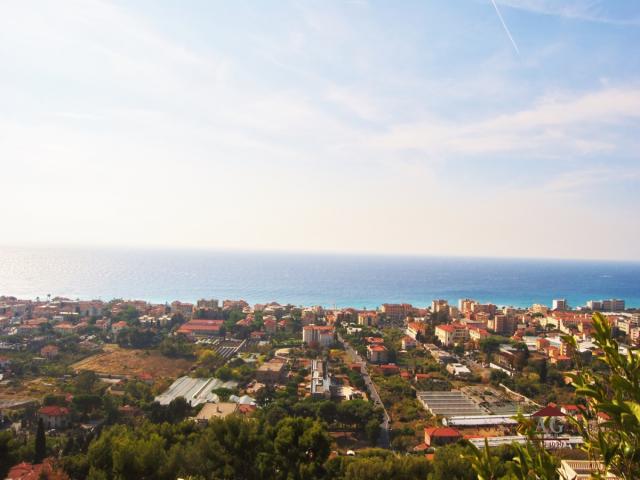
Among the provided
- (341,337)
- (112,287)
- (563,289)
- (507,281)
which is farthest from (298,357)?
(507,281)

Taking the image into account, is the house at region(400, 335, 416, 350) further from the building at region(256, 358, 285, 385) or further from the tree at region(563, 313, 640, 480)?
the tree at region(563, 313, 640, 480)

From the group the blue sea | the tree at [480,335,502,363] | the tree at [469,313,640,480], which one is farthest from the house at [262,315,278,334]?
the tree at [469,313,640,480]

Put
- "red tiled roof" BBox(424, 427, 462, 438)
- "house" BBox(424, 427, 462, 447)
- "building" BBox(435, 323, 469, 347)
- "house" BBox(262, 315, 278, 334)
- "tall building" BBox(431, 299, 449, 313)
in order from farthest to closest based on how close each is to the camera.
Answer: "tall building" BBox(431, 299, 449, 313), "house" BBox(262, 315, 278, 334), "building" BBox(435, 323, 469, 347), "red tiled roof" BBox(424, 427, 462, 438), "house" BBox(424, 427, 462, 447)

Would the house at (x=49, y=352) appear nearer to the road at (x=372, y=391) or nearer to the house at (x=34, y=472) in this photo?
the house at (x=34, y=472)

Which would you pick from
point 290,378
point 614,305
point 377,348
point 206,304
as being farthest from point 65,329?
point 614,305

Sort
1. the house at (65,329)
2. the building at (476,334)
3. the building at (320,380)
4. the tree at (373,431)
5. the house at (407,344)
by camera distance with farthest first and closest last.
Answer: the house at (65,329), the building at (476,334), the house at (407,344), the building at (320,380), the tree at (373,431)

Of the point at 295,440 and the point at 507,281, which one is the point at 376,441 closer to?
the point at 295,440

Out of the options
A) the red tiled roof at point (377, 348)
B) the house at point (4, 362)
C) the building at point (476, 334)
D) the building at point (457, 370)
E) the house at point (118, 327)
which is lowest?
the house at point (4, 362)

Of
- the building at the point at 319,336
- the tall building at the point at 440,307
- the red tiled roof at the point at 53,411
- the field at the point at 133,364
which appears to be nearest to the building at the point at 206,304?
the building at the point at 319,336
